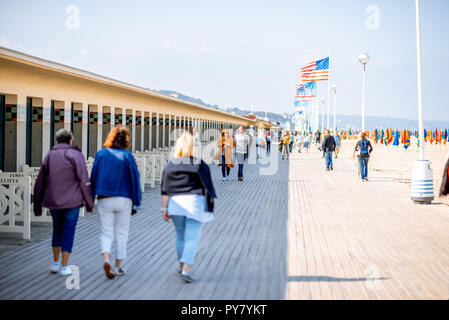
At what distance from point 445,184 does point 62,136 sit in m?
4.40

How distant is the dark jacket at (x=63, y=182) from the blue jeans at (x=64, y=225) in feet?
0.33

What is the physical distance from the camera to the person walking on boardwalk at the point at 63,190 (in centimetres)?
620

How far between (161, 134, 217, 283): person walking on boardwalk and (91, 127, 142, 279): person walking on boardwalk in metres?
0.43

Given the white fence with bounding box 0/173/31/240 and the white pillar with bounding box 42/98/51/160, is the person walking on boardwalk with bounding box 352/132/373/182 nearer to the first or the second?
the white pillar with bounding box 42/98/51/160

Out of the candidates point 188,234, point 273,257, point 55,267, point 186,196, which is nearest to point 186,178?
point 186,196

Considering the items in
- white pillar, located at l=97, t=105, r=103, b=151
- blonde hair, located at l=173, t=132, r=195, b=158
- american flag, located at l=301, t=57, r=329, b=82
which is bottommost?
blonde hair, located at l=173, t=132, r=195, b=158

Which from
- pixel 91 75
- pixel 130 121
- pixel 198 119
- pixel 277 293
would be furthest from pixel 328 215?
pixel 198 119

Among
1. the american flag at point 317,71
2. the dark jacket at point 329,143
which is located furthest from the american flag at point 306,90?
the dark jacket at point 329,143

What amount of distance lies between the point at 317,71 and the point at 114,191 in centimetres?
3094

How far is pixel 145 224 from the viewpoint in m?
9.98

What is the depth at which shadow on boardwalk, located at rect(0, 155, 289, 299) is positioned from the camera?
568 cm

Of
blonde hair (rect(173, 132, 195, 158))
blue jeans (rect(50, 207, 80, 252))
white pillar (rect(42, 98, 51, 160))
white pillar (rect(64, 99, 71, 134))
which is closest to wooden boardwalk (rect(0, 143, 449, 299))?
blue jeans (rect(50, 207, 80, 252))

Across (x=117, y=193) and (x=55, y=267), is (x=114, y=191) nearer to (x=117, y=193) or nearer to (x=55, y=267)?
(x=117, y=193)

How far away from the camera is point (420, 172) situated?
42.4 feet
